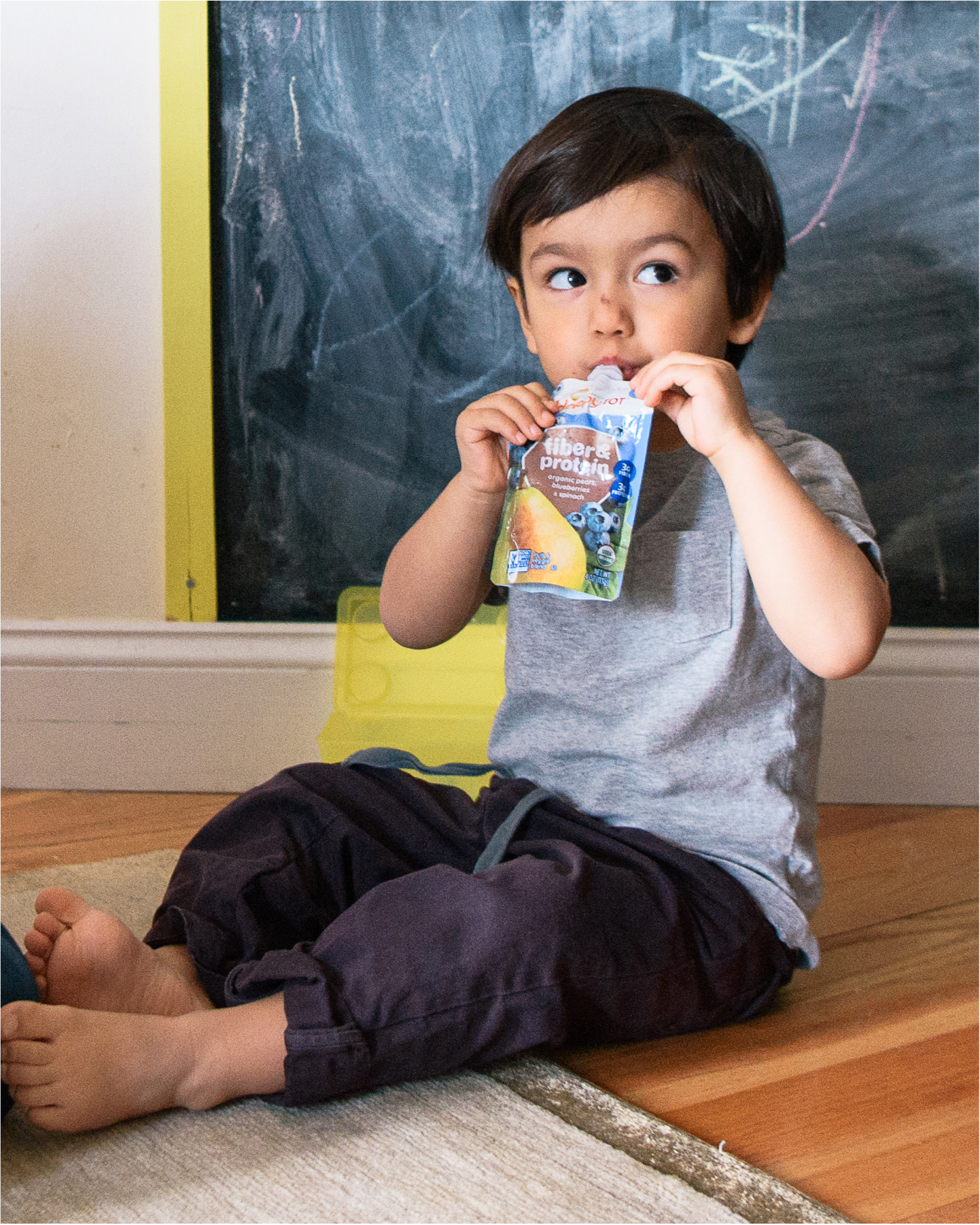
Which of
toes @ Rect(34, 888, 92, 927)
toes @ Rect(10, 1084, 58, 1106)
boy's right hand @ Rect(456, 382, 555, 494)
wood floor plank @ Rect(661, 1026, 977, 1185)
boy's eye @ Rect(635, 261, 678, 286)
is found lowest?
wood floor plank @ Rect(661, 1026, 977, 1185)

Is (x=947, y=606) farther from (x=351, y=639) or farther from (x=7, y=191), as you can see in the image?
(x=7, y=191)

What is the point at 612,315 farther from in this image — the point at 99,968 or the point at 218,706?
the point at 218,706

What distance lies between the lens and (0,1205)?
1.79 ft

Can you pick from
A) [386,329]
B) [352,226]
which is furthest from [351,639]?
[352,226]

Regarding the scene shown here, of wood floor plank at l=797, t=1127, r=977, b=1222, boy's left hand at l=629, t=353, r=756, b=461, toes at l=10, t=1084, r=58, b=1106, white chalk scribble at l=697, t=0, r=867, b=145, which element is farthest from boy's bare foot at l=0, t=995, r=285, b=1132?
white chalk scribble at l=697, t=0, r=867, b=145

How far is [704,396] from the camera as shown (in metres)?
0.74

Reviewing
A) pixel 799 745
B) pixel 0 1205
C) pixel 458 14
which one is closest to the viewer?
pixel 0 1205

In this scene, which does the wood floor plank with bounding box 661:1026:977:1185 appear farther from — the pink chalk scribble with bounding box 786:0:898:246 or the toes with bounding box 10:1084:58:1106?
the pink chalk scribble with bounding box 786:0:898:246

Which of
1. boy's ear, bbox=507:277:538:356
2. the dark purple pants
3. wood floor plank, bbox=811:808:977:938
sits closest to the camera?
the dark purple pants

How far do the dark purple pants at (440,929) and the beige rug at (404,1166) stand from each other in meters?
0.03

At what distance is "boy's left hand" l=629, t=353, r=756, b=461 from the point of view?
735 millimetres

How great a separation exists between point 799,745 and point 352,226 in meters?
0.74

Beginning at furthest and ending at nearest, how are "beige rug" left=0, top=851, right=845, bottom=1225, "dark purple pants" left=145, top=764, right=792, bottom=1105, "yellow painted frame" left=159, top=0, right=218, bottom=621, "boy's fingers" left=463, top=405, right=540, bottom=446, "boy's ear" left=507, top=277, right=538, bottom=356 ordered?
1. "yellow painted frame" left=159, top=0, right=218, bottom=621
2. "boy's ear" left=507, top=277, right=538, bottom=356
3. "boy's fingers" left=463, top=405, right=540, bottom=446
4. "dark purple pants" left=145, top=764, right=792, bottom=1105
5. "beige rug" left=0, top=851, right=845, bottom=1225

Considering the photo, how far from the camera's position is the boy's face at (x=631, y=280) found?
0.79m
